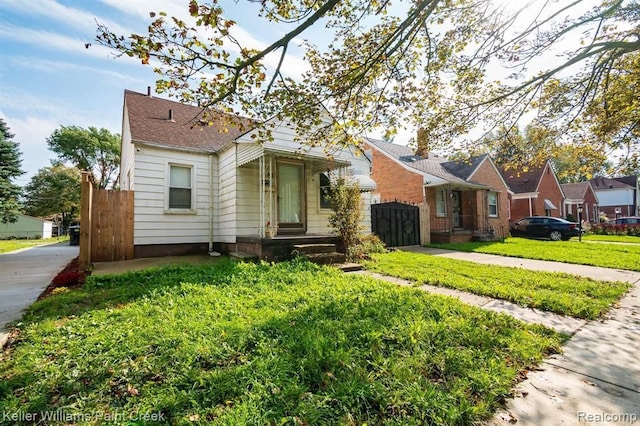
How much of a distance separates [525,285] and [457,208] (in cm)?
1378

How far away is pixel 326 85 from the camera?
4750 mm

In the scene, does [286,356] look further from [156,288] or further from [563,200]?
[563,200]

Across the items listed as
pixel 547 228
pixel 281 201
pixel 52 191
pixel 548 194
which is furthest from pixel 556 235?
pixel 52 191

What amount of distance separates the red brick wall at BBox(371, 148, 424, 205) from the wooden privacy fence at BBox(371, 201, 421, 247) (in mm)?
2639

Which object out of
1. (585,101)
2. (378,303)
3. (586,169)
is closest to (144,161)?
(378,303)

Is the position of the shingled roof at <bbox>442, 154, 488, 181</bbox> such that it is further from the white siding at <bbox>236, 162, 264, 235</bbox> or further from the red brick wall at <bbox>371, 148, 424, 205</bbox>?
the white siding at <bbox>236, 162, 264, 235</bbox>

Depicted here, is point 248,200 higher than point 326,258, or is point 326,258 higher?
point 248,200

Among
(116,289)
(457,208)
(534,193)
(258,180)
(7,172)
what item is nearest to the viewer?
(116,289)

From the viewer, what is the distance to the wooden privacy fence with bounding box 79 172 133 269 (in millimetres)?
7871

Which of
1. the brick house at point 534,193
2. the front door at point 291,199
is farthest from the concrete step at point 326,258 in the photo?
the brick house at point 534,193

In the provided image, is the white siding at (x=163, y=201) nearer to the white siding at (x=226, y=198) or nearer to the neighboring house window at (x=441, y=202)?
the white siding at (x=226, y=198)

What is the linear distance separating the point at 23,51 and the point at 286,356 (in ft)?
29.8

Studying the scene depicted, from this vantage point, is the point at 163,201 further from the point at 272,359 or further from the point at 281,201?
the point at 272,359

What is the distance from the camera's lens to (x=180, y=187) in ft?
30.5
